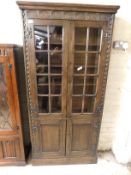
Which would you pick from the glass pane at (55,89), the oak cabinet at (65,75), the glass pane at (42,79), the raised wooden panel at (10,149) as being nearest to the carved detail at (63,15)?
the oak cabinet at (65,75)

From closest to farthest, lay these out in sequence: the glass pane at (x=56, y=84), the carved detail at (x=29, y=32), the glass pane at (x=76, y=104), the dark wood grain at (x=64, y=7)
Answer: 1. the dark wood grain at (x=64, y=7)
2. the carved detail at (x=29, y=32)
3. the glass pane at (x=56, y=84)
4. the glass pane at (x=76, y=104)

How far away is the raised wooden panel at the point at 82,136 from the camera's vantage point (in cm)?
193

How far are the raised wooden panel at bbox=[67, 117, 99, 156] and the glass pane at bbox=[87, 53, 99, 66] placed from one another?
70 cm

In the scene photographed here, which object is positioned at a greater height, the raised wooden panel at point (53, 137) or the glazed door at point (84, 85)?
the glazed door at point (84, 85)

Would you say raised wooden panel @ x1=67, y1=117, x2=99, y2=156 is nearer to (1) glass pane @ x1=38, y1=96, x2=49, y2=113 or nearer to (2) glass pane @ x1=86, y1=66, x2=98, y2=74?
(1) glass pane @ x1=38, y1=96, x2=49, y2=113

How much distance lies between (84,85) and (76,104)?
0.27 meters

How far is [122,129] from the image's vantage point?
7.13 feet

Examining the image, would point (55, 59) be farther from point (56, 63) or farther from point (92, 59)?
point (92, 59)

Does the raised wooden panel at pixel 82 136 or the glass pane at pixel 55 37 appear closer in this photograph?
the glass pane at pixel 55 37

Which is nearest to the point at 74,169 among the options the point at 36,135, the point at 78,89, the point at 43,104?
the point at 36,135

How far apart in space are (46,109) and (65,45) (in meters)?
0.81

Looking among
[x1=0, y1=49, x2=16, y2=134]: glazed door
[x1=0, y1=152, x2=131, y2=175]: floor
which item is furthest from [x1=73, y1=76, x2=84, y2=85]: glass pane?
[x1=0, y1=152, x2=131, y2=175]: floor

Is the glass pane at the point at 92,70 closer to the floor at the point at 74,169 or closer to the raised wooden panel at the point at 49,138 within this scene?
the raised wooden panel at the point at 49,138

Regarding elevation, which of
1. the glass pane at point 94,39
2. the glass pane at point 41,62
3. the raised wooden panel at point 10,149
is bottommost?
the raised wooden panel at point 10,149
